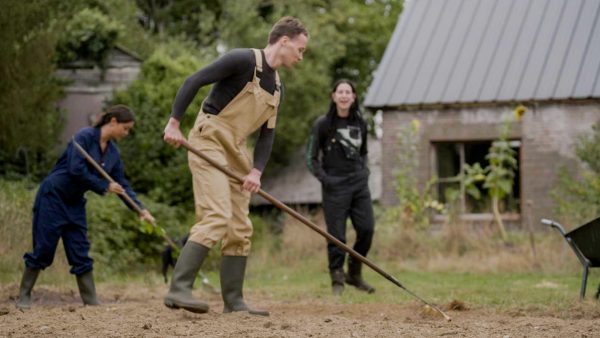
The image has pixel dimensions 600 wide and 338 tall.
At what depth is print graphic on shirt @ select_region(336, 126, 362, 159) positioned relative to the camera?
29.3 ft

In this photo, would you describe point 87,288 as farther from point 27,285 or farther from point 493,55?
point 493,55

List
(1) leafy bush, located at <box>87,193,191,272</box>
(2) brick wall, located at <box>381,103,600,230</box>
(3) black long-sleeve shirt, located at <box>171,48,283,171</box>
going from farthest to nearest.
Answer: (2) brick wall, located at <box>381,103,600,230</box> < (1) leafy bush, located at <box>87,193,191,272</box> < (3) black long-sleeve shirt, located at <box>171,48,283,171</box>

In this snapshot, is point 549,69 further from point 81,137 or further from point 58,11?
point 81,137

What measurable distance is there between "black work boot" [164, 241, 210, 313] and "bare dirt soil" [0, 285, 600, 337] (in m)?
0.11

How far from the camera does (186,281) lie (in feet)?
19.5

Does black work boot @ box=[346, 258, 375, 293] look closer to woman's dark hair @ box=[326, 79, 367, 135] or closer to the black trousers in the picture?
the black trousers

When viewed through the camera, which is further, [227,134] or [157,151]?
[157,151]

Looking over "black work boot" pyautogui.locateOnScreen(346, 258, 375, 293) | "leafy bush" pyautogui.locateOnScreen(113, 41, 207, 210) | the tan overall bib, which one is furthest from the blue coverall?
"leafy bush" pyautogui.locateOnScreen(113, 41, 207, 210)

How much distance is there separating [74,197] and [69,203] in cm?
6

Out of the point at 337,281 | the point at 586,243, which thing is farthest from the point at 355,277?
the point at 586,243

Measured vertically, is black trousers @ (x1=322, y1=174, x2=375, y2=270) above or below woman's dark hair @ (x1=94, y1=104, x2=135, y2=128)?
below

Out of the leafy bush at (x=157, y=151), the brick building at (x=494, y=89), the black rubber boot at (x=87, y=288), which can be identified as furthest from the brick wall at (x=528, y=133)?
the black rubber boot at (x=87, y=288)

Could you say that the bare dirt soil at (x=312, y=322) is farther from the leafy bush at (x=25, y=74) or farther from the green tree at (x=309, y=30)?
the green tree at (x=309, y=30)

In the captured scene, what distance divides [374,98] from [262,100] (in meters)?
12.2
